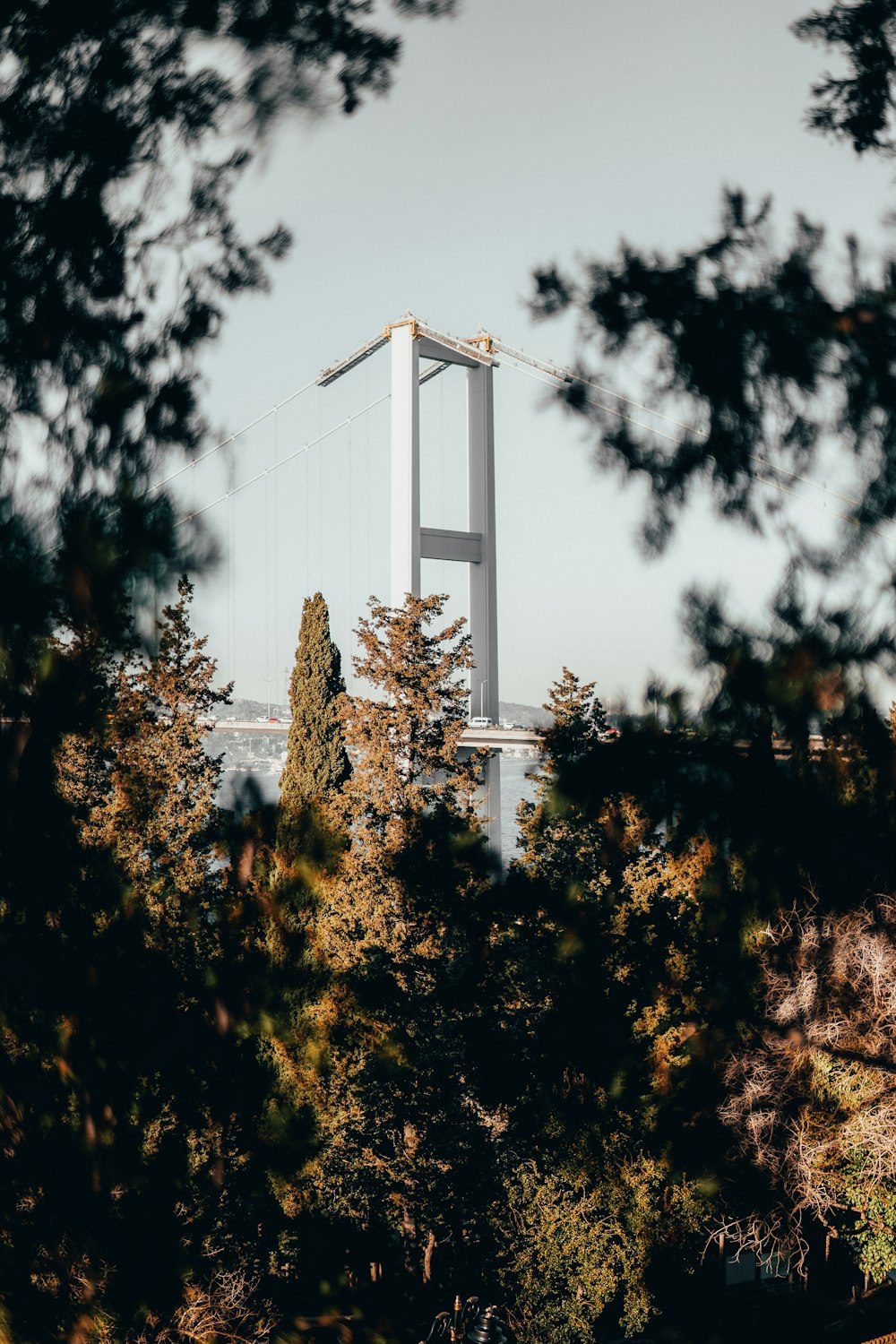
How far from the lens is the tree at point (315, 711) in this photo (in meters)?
5.56

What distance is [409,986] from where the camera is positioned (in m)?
5.20

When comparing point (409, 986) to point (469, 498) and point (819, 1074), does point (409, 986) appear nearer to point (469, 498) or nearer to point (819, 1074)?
point (819, 1074)

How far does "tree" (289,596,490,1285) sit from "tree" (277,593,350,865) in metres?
0.35

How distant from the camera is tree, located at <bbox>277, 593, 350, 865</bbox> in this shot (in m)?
5.56

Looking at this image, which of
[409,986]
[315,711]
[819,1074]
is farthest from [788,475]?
[315,711]

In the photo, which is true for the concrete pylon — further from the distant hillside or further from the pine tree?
the pine tree

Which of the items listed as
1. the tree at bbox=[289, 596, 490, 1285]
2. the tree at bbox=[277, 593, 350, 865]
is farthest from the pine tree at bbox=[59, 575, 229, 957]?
the tree at bbox=[277, 593, 350, 865]

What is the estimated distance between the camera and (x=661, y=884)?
13.7ft

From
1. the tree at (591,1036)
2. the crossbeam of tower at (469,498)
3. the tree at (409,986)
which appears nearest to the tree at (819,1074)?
the tree at (591,1036)

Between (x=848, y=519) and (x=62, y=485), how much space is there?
146cm

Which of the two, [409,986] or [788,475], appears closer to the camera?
[788,475]

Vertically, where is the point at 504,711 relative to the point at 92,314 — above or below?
below

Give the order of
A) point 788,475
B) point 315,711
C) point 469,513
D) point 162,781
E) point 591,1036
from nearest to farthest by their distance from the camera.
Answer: point 788,475 → point 162,781 → point 591,1036 → point 315,711 → point 469,513

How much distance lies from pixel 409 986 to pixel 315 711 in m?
1.37
